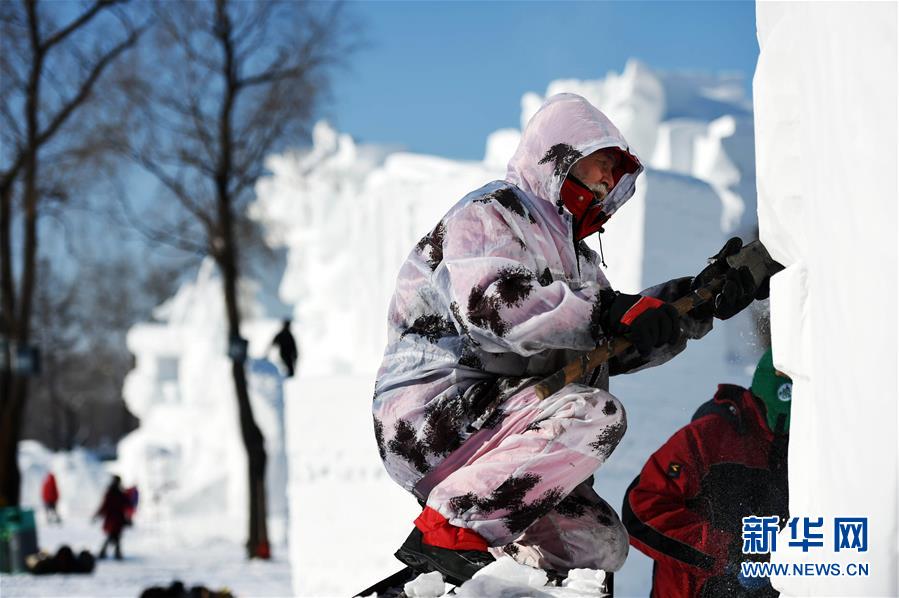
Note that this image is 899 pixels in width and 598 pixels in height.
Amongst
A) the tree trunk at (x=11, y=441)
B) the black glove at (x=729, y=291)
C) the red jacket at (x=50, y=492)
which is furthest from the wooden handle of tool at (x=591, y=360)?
the red jacket at (x=50, y=492)

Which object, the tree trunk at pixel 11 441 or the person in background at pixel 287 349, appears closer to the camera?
the person in background at pixel 287 349

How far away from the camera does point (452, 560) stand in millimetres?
2152

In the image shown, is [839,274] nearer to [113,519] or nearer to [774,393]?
[774,393]

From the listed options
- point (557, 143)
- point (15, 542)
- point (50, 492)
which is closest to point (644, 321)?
point (557, 143)

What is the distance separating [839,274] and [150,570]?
9.43m

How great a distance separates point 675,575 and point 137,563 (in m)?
9.89

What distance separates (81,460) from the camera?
22469 mm

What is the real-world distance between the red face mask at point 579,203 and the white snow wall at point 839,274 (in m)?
0.52

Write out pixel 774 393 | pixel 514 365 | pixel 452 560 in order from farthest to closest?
pixel 774 393
pixel 514 365
pixel 452 560

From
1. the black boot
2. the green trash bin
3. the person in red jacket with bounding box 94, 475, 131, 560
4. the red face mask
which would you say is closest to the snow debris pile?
the black boot

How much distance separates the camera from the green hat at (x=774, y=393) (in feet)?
8.08

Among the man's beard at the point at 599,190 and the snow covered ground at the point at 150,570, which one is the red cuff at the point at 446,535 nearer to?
the man's beard at the point at 599,190

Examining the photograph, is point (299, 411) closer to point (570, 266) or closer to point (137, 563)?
point (570, 266)

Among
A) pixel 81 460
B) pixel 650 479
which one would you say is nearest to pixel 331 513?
pixel 650 479
